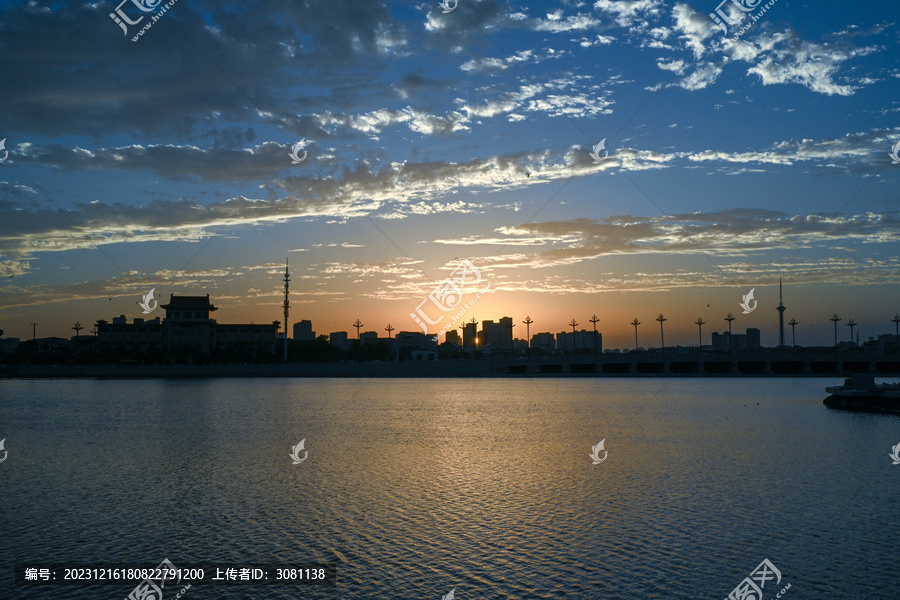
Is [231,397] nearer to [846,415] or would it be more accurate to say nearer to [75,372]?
[846,415]

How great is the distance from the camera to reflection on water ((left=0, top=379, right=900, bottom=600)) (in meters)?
19.0

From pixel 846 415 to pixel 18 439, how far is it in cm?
7116

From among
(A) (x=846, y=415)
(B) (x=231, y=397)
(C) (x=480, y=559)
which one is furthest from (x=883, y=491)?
(B) (x=231, y=397)

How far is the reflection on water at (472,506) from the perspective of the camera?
62.2 feet

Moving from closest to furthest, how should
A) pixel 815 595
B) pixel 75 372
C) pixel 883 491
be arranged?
pixel 815 595 → pixel 883 491 → pixel 75 372

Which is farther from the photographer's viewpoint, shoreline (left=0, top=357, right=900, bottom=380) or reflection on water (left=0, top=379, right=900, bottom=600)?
shoreline (left=0, top=357, right=900, bottom=380)

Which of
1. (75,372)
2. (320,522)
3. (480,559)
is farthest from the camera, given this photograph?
(75,372)

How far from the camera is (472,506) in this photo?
26.8 meters

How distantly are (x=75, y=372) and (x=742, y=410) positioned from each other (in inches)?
5787

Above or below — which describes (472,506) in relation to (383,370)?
below

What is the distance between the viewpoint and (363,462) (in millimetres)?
37438

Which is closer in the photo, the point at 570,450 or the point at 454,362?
the point at 570,450

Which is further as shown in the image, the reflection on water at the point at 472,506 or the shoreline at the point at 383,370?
the shoreline at the point at 383,370

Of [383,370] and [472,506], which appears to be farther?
[383,370]
